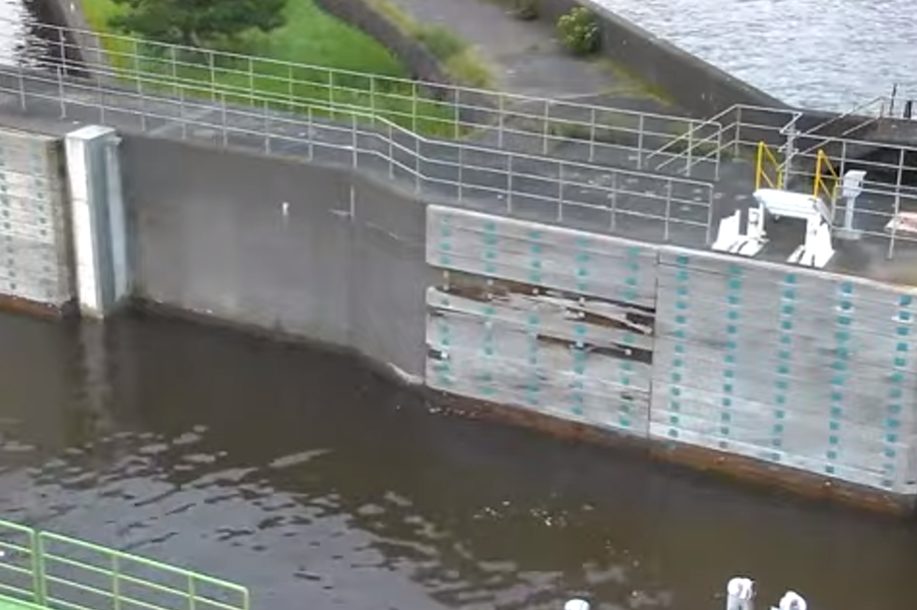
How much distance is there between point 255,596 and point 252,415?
4.07 meters

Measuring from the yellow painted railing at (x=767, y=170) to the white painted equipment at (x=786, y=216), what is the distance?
0.65 meters

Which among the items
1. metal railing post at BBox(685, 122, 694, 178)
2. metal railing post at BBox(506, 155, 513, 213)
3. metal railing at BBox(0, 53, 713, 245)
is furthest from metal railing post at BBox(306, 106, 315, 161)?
metal railing post at BBox(685, 122, 694, 178)

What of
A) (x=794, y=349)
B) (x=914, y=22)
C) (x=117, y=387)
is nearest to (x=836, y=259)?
(x=794, y=349)

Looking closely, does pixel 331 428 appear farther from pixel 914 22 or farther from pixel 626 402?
pixel 914 22

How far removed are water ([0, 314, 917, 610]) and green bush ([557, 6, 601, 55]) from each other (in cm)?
1097

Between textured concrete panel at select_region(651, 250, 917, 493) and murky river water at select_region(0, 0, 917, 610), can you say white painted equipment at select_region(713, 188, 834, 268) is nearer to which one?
textured concrete panel at select_region(651, 250, 917, 493)

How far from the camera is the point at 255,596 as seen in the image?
51.3ft

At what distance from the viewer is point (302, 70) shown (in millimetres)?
29625

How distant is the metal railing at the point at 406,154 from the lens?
18734 mm

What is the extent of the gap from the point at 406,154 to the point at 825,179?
18.4 ft

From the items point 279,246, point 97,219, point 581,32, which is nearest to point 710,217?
point 279,246

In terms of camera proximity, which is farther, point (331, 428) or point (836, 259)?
point (331, 428)

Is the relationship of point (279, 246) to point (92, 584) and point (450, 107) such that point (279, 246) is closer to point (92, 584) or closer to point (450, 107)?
point (450, 107)

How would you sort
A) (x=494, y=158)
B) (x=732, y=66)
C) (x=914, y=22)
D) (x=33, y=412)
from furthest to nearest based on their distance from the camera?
(x=914, y=22), (x=732, y=66), (x=494, y=158), (x=33, y=412)
